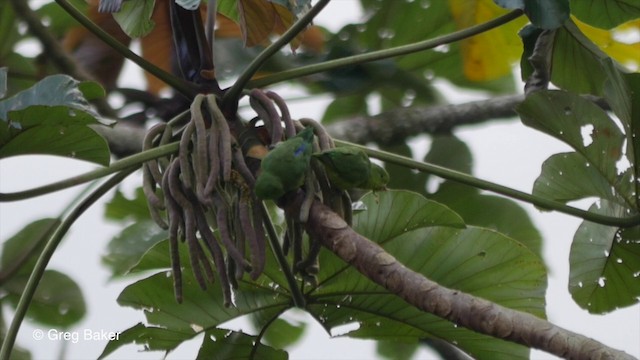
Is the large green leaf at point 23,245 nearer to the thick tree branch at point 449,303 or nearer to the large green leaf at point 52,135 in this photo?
the large green leaf at point 52,135

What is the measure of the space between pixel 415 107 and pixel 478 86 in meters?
0.22

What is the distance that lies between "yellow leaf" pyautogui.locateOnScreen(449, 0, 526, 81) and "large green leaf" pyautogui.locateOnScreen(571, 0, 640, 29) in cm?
38

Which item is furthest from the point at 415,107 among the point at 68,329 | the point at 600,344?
the point at 600,344

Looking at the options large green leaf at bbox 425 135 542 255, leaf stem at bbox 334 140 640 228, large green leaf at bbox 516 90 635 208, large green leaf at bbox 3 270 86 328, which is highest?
large green leaf at bbox 425 135 542 255

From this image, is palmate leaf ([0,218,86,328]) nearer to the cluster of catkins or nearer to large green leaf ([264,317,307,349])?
large green leaf ([264,317,307,349])

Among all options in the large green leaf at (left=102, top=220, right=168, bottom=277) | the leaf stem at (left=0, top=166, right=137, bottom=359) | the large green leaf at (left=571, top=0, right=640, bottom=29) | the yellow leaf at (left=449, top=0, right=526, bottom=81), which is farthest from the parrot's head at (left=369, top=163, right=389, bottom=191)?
the large green leaf at (left=102, top=220, right=168, bottom=277)

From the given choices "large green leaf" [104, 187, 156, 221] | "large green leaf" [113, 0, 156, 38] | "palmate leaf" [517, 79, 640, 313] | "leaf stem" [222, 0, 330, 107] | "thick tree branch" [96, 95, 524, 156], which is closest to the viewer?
"leaf stem" [222, 0, 330, 107]

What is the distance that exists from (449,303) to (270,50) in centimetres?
36

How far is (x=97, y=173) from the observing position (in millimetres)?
958

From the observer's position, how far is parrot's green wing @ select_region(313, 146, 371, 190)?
0.91 meters

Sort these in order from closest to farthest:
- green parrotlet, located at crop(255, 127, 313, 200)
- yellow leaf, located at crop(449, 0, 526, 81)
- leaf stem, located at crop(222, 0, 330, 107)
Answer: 1. green parrotlet, located at crop(255, 127, 313, 200)
2. leaf stem, located at crop(222, 0, 330, 107)
3. yellow leaf, located at crop(449, 0, 526, 81)

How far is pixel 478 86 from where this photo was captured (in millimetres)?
2082

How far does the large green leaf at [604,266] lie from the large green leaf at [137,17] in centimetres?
→ 62

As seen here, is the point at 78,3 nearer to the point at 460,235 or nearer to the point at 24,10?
the point at 24,10
